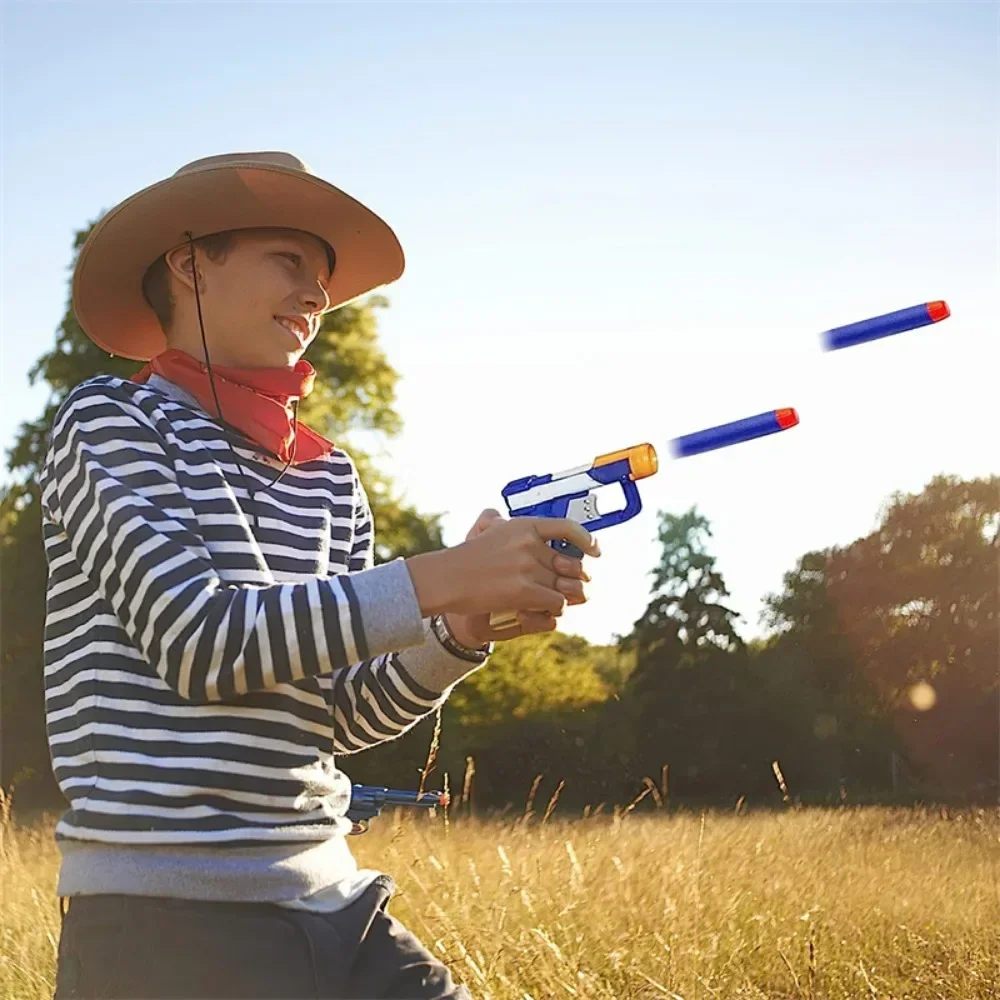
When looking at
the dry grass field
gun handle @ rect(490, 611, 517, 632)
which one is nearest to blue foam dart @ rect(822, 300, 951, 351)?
gun handle @ rect(490, 611, 517, 632)

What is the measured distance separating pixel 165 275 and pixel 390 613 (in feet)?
3.54

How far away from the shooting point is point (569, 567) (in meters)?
2.00

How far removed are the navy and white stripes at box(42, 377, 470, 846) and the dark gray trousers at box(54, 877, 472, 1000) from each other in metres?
0.12

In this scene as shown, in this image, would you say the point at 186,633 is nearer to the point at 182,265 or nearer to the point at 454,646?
the point at 454,646

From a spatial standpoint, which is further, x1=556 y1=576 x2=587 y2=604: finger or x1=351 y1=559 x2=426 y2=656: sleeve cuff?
x1=556 y1=576 x2=587 y2=604: finger

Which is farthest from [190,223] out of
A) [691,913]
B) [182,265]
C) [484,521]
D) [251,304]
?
[691,913]

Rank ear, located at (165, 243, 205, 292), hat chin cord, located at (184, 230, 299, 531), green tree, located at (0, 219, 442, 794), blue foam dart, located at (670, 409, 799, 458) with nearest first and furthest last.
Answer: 1. blue foam dart, located at (670, 409, 799, 458)
2. hat chin cord, located at (184, 230, 299, 531)
3. ear, located at (165, 243, 205, 292)
4. green tree, located at (0, 219, 442, 794)

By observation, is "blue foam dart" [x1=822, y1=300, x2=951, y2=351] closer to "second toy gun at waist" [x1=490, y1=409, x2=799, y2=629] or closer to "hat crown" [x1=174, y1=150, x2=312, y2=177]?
"second toy gun at waist" [x1=490, y1=409, x2=799, y2=629]

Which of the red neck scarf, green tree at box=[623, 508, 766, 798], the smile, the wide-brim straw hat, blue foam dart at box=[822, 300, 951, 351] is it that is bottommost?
green tree at box=[623, 508, 766, 798]

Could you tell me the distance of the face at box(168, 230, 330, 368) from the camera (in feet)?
7.94

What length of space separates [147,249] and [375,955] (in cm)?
143

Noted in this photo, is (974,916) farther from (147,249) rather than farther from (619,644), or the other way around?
(619,644)

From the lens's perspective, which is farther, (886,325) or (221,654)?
(886,325)

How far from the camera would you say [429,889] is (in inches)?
215
